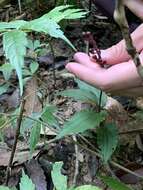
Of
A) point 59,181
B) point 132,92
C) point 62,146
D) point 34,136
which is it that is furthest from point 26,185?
point 62,146

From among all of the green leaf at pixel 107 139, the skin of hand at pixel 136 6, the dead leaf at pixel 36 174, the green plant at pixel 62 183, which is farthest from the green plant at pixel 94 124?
the skin of hand at pixel 136 6

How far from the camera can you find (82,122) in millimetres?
1346

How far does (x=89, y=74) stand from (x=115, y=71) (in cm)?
9

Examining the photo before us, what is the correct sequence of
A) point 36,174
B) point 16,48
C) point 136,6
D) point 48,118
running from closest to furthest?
point 16,48, point 136,6, point 48,118, point 36,174

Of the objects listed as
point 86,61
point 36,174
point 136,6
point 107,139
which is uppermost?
point 136,6

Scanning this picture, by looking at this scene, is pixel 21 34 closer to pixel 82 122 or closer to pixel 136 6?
pixel 136 6

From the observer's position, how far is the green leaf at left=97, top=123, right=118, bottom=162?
1361mm

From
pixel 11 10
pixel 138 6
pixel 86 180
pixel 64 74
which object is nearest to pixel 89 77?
pixel 138 6

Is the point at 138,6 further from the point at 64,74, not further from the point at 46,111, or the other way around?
the point at 64,74

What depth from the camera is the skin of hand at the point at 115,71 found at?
1.12 meters

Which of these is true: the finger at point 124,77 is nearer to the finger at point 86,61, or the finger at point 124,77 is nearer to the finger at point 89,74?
the finger at point 89,74

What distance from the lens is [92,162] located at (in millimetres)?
1597

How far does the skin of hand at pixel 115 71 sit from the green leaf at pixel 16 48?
11.4 inches

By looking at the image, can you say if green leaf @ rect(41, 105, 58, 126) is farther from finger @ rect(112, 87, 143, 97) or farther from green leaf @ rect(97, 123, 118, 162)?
finger @ rect(112, 87, 143, 97)
